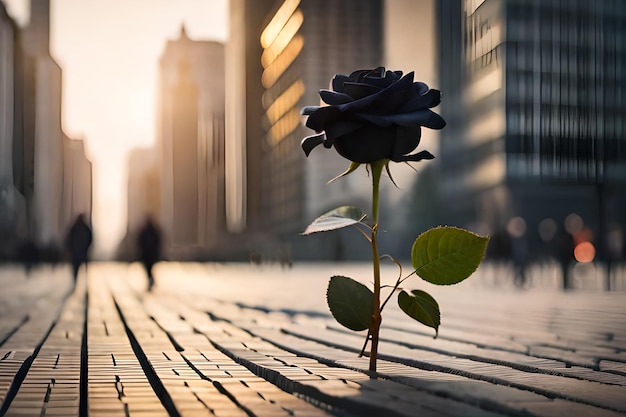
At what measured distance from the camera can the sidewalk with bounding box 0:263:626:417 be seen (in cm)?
395

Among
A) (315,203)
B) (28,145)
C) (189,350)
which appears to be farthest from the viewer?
(315,203)

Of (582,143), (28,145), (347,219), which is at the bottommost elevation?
(347,219)

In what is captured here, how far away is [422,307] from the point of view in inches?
185

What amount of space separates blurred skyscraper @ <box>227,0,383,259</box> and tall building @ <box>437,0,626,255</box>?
20.1 m

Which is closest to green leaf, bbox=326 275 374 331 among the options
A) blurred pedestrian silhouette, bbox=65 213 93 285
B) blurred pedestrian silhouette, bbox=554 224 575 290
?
blurred pedestrian silhouette, bbox=554 224 575 290

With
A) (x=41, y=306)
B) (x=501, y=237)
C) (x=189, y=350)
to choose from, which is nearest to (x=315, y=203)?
(x=501, y=237)

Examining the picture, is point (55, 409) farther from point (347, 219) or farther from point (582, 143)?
point (582, 143)

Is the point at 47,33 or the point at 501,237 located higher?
the point at 47,33

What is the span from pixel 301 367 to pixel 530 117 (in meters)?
60.9

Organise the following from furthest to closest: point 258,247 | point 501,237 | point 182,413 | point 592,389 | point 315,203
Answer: point 315,203, point 258,247, point 501,237, point 592,389, point 182,413

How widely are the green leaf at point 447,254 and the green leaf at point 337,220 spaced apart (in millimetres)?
295

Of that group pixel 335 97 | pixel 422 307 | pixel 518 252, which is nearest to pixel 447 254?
pixel 422 307

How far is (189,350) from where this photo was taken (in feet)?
21.6

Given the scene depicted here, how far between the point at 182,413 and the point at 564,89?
9.80m
